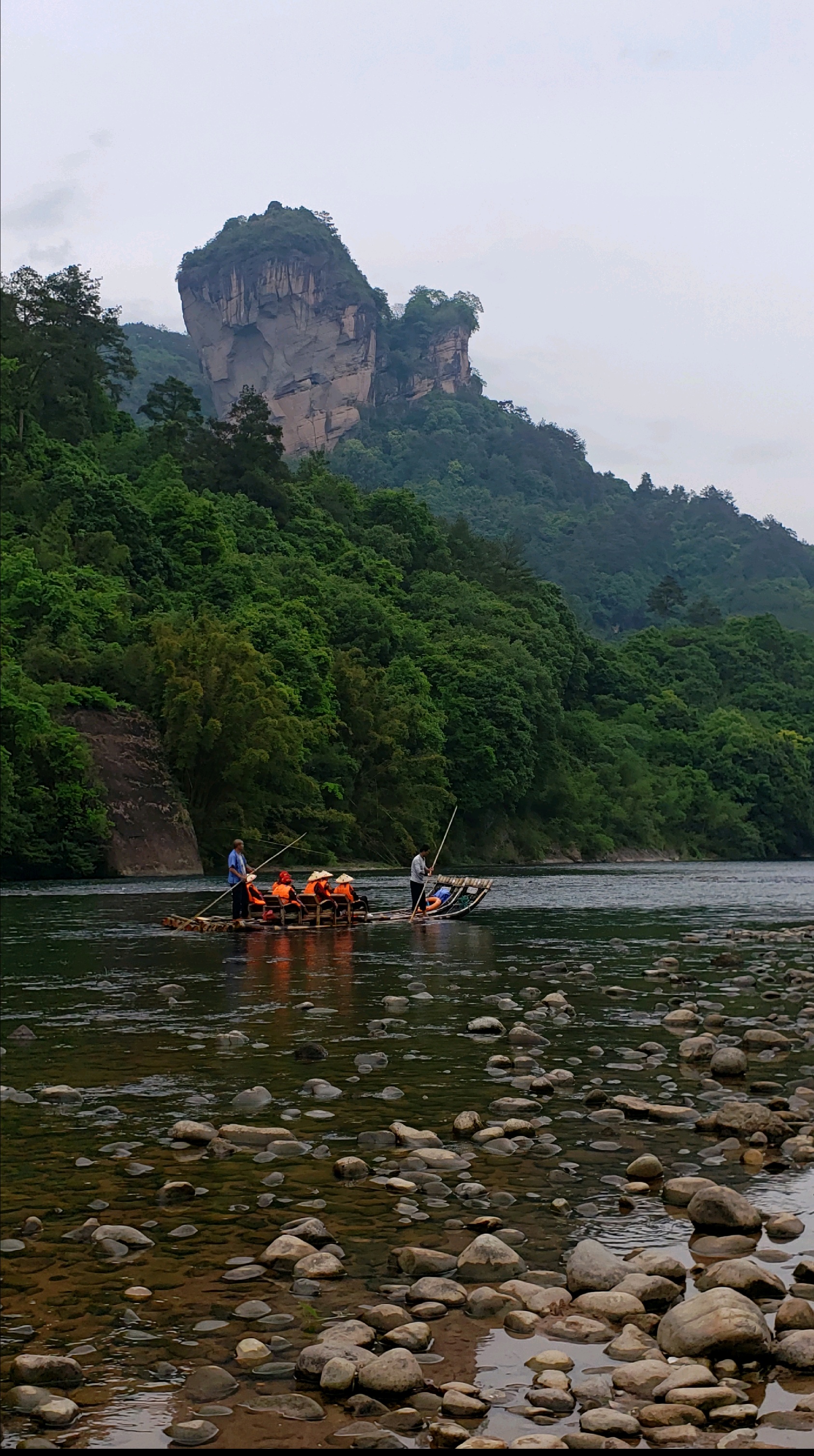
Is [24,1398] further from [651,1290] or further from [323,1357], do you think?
[651,1290]

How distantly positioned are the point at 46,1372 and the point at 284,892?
86.4ft

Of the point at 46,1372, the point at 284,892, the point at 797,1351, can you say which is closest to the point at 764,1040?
the point at 797,1351

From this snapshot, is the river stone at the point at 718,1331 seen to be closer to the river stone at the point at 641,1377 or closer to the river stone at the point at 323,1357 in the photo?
the river stone at the point at 641,1377

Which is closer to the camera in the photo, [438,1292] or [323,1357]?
[323,1357]

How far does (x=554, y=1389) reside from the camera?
6.14 m

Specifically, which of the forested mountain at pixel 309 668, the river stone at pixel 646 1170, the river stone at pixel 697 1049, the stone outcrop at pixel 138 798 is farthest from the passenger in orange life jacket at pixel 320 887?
the stone outcrop at pixel 138 798

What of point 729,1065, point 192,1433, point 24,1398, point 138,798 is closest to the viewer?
point 192,1433

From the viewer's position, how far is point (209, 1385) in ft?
20.4

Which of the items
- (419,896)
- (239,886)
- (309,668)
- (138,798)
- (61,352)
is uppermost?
(61,352)

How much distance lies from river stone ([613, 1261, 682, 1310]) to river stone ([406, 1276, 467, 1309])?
2.65 ft

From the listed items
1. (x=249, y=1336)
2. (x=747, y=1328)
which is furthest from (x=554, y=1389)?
(x=249, y=1336)

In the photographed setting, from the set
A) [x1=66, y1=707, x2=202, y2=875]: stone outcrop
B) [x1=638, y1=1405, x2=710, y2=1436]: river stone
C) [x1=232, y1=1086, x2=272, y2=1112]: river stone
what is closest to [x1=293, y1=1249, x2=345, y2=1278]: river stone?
[x1=638, y1=1405, x2=710, y2=1436]: river stone

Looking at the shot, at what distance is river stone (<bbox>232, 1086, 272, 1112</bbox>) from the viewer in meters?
11.8

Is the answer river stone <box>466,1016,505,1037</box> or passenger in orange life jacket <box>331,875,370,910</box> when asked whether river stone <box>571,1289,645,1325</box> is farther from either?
passenger in orange life jacket <box>331,875,370,910</box>
